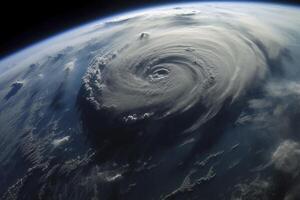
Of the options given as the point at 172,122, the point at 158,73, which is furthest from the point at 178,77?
the point at 172,122

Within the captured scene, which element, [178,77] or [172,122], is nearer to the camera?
[172,122]

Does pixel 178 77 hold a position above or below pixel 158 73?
above

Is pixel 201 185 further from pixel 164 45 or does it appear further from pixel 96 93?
pixel 164 45

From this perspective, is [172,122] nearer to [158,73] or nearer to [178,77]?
[178,77]

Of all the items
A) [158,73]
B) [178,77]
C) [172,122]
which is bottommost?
[172,122]

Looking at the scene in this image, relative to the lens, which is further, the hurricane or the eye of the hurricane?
the eye of the hurricane

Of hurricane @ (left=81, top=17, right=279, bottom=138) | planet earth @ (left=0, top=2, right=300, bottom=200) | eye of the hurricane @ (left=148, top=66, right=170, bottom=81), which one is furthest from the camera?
eye of the hurricane @ (left=148, top=66, right=170, bottom=81)
